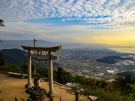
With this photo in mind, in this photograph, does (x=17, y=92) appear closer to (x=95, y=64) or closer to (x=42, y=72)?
(x=42, y=72)

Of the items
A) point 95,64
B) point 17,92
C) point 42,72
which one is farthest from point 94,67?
point 17,92

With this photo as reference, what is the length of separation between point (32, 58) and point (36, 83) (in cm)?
190

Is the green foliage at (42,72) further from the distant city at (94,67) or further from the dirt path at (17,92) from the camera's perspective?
the dirt path at (17,92)

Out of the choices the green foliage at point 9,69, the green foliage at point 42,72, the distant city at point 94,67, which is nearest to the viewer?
the green foliage at point 42,72

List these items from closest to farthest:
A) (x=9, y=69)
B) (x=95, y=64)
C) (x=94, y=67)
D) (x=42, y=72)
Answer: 1. (x=42, y=72)
2. (x=9, y=69)
3. (x=94, y=67)
4. (x=95, y=64)

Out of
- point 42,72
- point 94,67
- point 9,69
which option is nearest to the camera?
point 42,72

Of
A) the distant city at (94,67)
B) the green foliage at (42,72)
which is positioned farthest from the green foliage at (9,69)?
the distant city at (94,67)

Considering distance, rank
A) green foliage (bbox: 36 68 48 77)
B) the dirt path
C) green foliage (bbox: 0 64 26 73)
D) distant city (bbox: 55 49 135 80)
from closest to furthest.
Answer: the dirt path
green foliage (bbox: 36 68 48 77)
green foliage (bbox: 0 64 26 73)
distant city (bbox: 55 49 135 80)

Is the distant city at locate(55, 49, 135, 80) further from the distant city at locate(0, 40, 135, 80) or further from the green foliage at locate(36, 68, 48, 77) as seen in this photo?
the green foliage at locate(36, 68, 48, 77)

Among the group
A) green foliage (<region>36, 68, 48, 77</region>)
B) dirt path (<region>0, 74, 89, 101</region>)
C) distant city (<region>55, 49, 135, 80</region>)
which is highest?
green foliage (<region>36, 68, 48, 77</region>)

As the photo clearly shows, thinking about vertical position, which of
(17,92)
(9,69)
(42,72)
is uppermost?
(9,69)

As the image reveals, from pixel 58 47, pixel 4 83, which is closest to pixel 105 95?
pixel 58 47

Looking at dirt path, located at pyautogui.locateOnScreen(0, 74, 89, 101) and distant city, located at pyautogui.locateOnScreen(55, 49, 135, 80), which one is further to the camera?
distant city, located at pyautogui.locateOnScreen(55, 49, 135, 80)

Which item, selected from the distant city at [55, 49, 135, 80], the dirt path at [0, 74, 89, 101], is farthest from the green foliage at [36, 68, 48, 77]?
the dirt path at [0, 74, 89, 101]
